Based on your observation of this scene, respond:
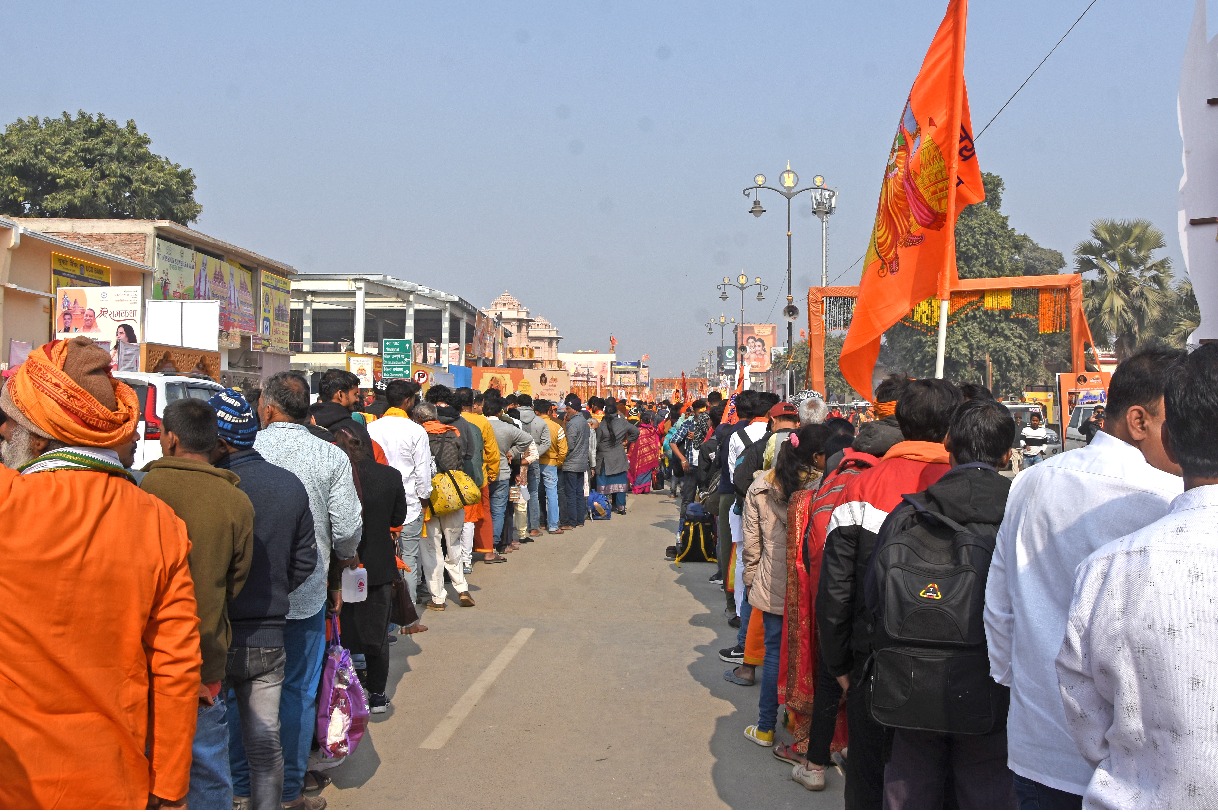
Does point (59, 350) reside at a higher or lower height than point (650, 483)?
higher

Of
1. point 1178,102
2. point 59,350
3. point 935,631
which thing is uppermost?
point 1178,102

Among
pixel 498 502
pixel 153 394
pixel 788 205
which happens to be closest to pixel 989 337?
pixel 788 205

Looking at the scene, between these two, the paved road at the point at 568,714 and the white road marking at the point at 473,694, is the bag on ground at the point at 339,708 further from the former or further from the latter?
the white road marking at the point at 473,694

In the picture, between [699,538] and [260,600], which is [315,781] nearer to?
[260,600]

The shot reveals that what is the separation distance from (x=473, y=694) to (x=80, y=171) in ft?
123

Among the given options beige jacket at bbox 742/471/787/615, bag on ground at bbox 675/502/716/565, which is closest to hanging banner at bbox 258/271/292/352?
bag on ground at bbox 675/502/716/565

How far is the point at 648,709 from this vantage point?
657cm

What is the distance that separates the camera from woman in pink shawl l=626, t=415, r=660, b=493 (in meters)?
21.7

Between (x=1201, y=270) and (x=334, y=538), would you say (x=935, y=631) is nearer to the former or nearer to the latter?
(x=1201, y=270)

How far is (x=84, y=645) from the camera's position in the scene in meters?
2.67

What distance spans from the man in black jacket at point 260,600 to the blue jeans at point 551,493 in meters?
10.6

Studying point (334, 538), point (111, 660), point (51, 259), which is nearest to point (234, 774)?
point (334, 538)

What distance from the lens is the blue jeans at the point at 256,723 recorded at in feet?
A: 13.7

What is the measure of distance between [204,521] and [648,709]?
12.1 ft
